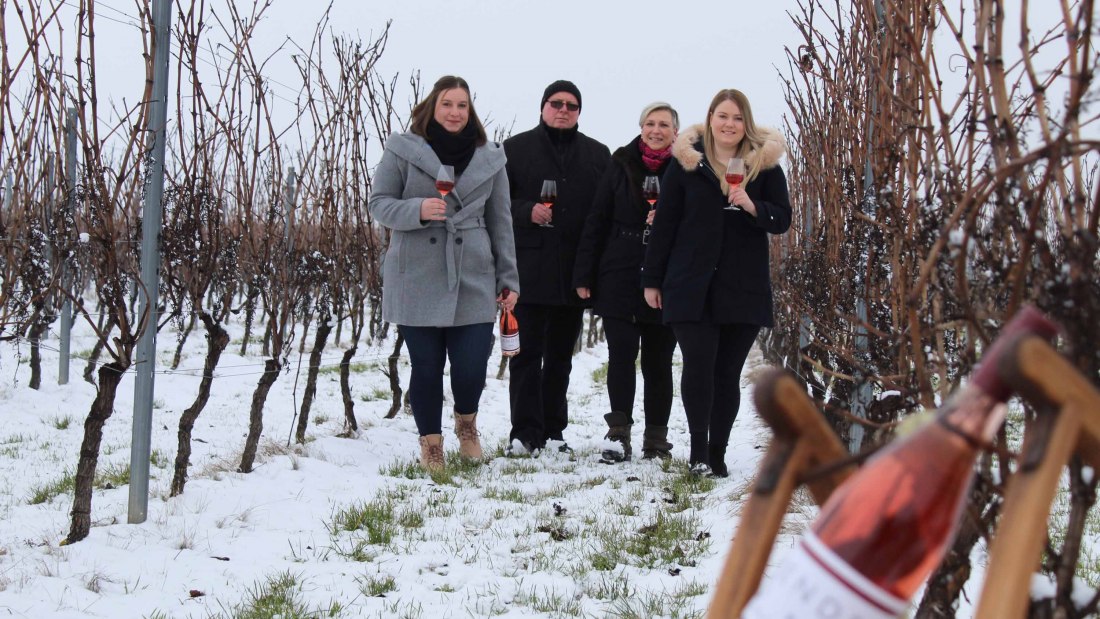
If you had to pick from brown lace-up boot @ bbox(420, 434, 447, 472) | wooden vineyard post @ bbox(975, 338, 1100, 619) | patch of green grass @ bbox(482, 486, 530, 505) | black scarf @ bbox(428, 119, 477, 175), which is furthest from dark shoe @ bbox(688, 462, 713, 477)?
wooden vineyard post @ bbox(975, 338, 1100, 619)

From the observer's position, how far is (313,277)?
5418mm

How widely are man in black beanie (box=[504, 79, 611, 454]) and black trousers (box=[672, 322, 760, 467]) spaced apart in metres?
0.88

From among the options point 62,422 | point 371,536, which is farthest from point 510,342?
point 62,422

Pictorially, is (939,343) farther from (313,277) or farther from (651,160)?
(313,277)

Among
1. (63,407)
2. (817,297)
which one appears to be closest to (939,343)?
(817,297)

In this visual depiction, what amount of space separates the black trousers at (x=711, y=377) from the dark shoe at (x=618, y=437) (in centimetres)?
51

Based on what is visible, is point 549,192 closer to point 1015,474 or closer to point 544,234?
point 544,234

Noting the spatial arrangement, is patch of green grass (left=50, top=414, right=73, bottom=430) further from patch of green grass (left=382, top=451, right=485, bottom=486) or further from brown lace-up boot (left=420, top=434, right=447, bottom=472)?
brown lace-up boot (left=420, top=434, right=447, bottom=472)

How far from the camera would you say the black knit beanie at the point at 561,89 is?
15.9 feet

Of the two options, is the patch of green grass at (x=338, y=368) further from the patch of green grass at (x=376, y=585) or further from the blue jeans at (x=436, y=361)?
the patch of green grass at (x=376, y=585)

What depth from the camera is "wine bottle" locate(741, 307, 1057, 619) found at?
774 mm

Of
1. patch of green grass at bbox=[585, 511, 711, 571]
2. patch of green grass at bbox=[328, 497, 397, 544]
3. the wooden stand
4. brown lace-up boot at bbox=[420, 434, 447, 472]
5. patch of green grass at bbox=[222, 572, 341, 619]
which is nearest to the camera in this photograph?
the wooden stand

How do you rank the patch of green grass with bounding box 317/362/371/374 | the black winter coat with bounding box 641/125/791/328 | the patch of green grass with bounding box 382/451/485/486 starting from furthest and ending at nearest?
the patch of green grass with bounding box 317/362/371/374 < the patch of green grass with bounding box 382/451/485/486 < the black winter coat with bounding box 641/125/791/328

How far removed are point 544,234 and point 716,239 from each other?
3.58ft
